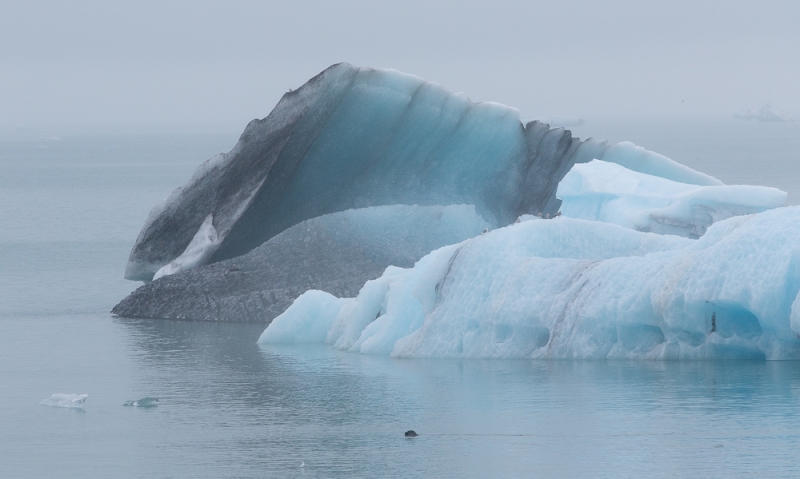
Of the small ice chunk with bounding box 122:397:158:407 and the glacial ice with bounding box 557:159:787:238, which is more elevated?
the glacial ice with bounding box 557:159:787:238

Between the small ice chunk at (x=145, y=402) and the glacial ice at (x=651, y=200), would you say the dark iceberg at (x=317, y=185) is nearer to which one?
the glacial ice at (x=651, y=200)

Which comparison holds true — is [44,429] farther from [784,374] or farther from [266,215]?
[266,215]

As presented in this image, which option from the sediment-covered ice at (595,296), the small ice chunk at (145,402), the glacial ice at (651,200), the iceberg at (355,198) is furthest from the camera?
the iceberg at (355,198)

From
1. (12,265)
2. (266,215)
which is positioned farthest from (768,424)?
(12,265)

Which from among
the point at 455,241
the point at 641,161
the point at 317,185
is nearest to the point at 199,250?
the point at 317,185

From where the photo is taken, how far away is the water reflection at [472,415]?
438 inches

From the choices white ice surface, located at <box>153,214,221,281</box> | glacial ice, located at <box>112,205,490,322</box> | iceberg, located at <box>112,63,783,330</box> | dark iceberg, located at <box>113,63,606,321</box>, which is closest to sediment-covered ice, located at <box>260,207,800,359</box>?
glacial ice, located at <box>112,205,490,322</box>

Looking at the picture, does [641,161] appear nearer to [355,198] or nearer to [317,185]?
[355,198]

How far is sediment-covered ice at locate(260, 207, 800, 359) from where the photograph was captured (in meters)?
14.6

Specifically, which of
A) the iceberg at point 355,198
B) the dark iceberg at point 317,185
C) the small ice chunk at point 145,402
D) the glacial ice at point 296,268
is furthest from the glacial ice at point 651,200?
the small ice chunk at point 145,402

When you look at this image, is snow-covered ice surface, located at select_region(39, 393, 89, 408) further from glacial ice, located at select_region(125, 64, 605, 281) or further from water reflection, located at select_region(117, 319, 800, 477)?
glacial ice, located at select_region(125, 64, 605, 281)

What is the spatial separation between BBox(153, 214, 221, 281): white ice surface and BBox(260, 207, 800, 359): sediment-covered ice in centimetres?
525

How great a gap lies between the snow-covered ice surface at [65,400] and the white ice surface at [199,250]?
819 centimetres

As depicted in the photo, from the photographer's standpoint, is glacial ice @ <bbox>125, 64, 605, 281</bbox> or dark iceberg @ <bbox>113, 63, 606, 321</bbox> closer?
dark iceberg @ <bbox>113, 63, 606, 321</bbox>
